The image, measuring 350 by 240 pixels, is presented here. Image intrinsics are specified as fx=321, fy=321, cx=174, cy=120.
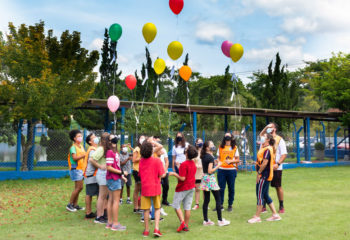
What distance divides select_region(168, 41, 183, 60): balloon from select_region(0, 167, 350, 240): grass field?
4.94 m

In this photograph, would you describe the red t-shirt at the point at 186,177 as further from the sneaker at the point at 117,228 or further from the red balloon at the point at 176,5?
the red balloon at the point at 176,5

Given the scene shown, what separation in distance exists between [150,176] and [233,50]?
6.75m

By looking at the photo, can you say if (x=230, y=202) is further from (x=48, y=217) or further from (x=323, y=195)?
(x=48, y=217)

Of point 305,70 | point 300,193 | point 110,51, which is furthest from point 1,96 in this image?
point 305,70

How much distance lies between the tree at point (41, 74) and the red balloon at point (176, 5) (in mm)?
3812

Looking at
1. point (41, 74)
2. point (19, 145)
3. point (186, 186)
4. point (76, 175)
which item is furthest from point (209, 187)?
point (19, 145)

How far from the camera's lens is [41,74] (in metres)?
11.0

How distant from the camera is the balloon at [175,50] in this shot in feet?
34.9

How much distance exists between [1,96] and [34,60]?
1594 mm

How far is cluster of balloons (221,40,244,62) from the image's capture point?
10.3 metres

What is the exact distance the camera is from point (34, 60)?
10898mm

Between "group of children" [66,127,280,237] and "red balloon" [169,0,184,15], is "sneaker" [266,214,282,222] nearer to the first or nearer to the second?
"group of children" [66,127,280,237]

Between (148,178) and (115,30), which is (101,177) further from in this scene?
(115,30)

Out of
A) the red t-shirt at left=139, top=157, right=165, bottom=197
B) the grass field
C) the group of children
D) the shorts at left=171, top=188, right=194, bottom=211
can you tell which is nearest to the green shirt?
the group of children
